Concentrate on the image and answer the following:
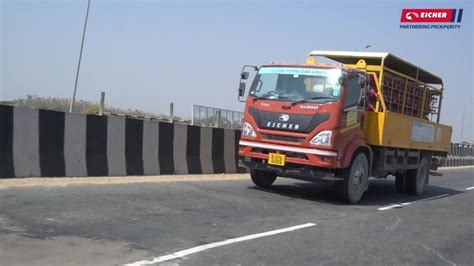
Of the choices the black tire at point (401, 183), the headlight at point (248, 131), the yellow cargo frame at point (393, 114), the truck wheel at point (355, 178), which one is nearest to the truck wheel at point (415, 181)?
the black tire at point (401, 183)

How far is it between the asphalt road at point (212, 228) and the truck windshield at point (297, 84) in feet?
6.67

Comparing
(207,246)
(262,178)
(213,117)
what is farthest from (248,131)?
(213,117)

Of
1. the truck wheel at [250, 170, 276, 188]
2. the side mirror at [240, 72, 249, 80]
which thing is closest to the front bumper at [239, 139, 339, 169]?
the truck wheel at [250, 170, 276, 188]

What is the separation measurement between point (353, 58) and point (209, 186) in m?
4.48

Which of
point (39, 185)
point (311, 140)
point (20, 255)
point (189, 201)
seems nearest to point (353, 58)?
point (311, 140)

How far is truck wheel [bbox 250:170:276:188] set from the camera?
1241cm

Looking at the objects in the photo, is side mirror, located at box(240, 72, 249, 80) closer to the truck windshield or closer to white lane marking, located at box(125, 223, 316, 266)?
the truck windshield

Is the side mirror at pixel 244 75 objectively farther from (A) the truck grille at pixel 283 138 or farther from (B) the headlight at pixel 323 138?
(B) the headlight at pixel 323 138

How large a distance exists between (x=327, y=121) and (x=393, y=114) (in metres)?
2.53

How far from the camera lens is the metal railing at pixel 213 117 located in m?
21.3

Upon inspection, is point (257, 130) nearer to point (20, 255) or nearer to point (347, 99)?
point (347, 99)

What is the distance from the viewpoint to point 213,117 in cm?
2183

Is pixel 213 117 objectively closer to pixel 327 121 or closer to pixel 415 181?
pixel 415 181

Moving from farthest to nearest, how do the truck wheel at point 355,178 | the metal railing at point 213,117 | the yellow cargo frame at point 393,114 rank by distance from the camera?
the metal railing at point 213,117 < the yellow cargo frame at point 393,114 < the truck wheel at point 355,178
